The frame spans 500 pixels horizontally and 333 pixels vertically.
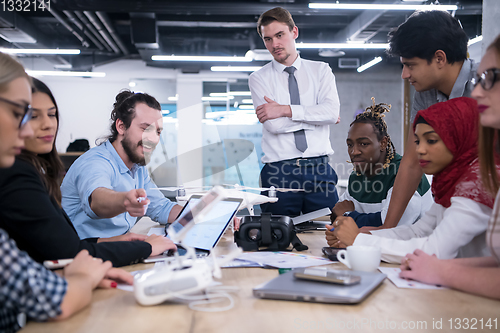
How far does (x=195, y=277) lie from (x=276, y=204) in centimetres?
142

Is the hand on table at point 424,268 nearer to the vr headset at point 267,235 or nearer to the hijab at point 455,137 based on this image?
the hijab at point 455,137

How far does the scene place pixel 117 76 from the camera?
10.1 m

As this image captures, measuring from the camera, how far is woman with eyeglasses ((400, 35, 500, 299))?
0.86 meters

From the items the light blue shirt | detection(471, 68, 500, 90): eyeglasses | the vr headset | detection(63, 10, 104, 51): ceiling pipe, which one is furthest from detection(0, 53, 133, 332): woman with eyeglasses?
detection(63, 10, 104, 51): ceiling pipe

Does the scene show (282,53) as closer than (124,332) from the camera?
No

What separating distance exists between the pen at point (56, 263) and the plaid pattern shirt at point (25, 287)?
0.69ft

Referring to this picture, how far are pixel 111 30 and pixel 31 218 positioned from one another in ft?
25.9

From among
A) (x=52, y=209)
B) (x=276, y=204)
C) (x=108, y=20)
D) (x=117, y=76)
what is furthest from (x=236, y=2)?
(x=52, y=209)

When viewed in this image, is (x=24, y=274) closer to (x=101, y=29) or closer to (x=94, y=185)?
(x=94, y=185)

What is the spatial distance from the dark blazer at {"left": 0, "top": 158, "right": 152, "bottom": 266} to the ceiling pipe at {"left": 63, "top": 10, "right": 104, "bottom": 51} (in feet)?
22.4

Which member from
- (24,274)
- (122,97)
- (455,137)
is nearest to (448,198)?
(455,137)

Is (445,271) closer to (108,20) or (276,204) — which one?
→ (276,204)

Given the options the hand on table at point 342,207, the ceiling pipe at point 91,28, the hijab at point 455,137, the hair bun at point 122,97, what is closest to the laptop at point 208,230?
the hijab at point 455,137

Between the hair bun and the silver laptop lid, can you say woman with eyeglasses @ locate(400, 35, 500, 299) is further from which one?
the hair bun
